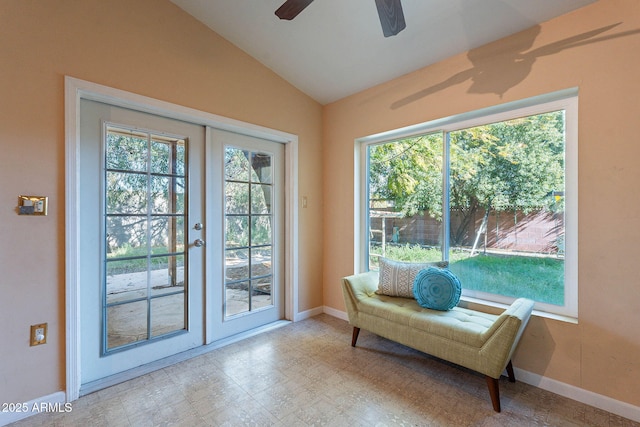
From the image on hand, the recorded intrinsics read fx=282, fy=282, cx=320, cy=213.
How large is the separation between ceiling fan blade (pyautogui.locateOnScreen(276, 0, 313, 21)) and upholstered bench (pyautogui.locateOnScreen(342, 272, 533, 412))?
1.99 metres

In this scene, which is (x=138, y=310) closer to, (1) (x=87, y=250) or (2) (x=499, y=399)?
(1) (x=87, y=250)

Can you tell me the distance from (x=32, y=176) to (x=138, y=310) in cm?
114

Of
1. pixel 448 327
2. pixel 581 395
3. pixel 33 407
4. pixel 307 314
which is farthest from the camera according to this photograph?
pixel 307 314

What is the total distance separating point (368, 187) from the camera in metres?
3.14

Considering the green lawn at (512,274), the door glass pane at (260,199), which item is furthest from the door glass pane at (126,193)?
the green lawn at (512,274)

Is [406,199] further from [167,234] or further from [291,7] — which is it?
[167,234]

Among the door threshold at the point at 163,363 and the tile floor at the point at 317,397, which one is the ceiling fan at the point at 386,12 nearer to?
the tile floor at the point at 317,397

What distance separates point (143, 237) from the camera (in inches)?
86.4

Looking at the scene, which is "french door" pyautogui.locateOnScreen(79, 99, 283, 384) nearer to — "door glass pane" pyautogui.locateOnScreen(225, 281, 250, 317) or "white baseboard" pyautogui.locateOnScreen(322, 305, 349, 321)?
"door glass pane" pyautogui.locateOnScreen(225, 281, 250, 317)

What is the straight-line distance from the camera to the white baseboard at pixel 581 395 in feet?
5.33

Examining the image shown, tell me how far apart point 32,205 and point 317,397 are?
6.88ft

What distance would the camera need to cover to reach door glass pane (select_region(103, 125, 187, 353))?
206cm

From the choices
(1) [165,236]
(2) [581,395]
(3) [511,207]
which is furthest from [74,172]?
(2) [581,395]

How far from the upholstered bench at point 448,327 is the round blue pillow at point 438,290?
0.06 m
